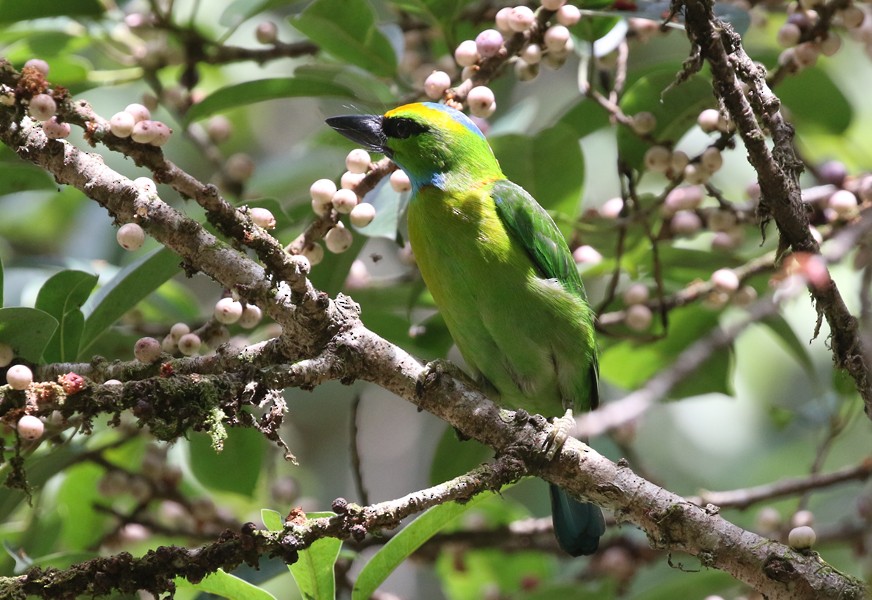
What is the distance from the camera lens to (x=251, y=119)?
19.7ft

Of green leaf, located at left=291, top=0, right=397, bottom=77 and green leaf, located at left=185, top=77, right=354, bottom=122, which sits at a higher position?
green leaf, located at left=291, top=0, right=397, bottom=77

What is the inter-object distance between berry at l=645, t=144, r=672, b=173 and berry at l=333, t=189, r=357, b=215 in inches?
36.5

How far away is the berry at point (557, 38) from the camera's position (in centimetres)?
269

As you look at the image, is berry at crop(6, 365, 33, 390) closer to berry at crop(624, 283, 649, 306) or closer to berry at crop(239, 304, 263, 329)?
berry at crop(239, 304, 263, 329)

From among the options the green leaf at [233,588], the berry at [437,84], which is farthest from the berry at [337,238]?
the green leaf at [233,588]

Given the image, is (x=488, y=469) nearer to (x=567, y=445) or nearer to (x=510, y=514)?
(x=567, y=445)

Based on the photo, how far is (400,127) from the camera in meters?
3.05

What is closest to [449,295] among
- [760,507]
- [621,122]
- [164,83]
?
[621,122]

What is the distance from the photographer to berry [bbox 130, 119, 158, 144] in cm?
213

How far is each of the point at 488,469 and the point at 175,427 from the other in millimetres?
592

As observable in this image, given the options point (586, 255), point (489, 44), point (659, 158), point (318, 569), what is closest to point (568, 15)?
point (489, 44)

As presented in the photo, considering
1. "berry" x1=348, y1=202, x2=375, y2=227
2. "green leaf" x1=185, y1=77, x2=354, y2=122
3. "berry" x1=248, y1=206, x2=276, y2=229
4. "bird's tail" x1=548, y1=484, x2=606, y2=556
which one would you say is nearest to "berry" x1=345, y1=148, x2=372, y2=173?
"berry" x1=348, y1=202, x2=375, y2=227

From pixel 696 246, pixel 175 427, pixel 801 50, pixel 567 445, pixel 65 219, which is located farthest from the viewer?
pixel 65 219

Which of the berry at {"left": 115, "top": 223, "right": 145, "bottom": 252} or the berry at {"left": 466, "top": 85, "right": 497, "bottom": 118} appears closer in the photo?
the berry at {"left": 115, "top": 223, "right": 145, "bottom": 252}
